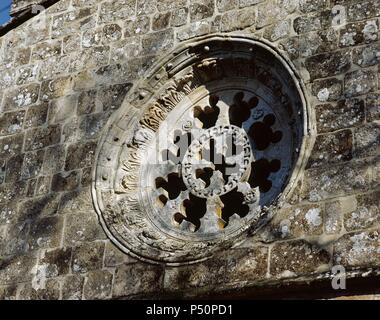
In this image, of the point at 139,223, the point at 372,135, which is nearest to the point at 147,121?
the point at 139,223

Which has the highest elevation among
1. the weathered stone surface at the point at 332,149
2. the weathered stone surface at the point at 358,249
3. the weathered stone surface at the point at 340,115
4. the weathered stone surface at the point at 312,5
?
the weathered stone surface at the point at 312,5

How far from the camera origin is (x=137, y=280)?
23.4 feet

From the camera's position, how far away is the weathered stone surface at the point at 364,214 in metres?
6.46

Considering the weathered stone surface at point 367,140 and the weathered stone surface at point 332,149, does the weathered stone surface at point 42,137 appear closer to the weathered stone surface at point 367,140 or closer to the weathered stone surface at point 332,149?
the weathered stone surface at point 332,149

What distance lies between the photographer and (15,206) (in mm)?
8086

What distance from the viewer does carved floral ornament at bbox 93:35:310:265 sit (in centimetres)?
728

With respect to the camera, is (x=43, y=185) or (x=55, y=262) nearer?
(x=55, y=262)

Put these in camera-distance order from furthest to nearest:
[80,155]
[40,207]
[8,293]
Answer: [80,155] → [40,207] → [8,293]

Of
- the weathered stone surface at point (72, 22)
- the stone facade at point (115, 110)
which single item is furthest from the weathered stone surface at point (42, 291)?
the weathered stone surface at point (72, 22)

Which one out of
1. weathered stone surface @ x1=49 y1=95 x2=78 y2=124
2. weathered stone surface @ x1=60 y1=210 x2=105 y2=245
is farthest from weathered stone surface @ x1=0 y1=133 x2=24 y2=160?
weathered stone surface @ x1=60 y1=210 x2=105 y2=245

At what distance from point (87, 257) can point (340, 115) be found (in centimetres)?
205

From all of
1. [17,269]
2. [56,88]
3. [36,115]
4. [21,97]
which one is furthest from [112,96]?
[17,269]

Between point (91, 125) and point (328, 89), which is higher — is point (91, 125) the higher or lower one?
the higher one

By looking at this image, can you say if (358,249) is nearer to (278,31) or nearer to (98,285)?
(98,285)
